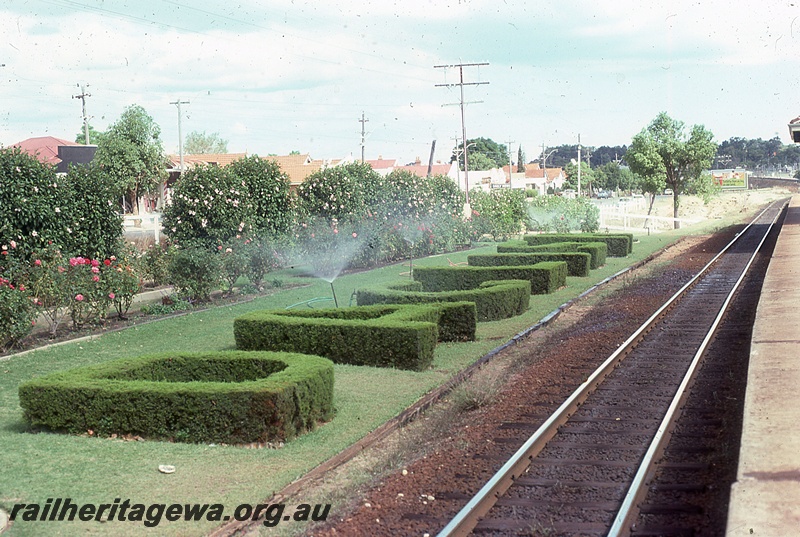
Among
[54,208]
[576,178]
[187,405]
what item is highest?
[576,178]

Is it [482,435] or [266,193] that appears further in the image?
[266,193]

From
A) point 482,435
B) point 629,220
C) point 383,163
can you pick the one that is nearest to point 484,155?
point 383,163

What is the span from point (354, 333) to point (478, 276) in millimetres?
9786

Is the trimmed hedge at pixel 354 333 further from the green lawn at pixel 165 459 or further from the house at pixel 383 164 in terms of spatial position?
the house at pixel 383 164

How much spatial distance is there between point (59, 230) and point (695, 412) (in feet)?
43.7

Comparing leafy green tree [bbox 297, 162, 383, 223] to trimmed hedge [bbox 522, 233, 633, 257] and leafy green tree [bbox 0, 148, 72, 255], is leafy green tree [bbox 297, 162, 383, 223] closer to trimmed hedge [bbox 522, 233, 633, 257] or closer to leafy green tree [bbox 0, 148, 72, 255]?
trimmed hedge [bbox 522, 233, 633, 257]

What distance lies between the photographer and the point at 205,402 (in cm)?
937

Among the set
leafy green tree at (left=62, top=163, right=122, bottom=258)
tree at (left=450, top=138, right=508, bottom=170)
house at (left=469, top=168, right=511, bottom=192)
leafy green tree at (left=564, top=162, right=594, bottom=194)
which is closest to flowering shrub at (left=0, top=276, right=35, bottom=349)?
leafy green tree at (left=62, top=163, right=122, bottom=258)

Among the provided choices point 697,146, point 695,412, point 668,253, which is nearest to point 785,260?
point 668,253

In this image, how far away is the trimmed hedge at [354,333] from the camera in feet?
44.2

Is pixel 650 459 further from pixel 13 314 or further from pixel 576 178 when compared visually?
pixel 576 178

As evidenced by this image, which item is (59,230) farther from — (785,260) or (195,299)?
(785,260)

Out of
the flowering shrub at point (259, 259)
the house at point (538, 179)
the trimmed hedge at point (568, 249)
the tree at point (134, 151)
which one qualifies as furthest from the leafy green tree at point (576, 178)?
the flowering shrub at point (259, 259)

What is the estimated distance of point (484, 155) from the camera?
164 metres
